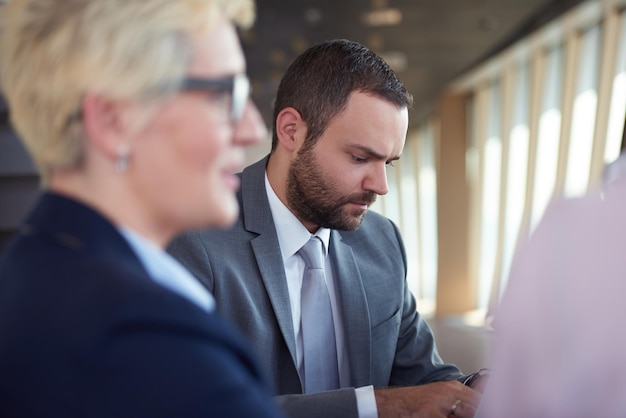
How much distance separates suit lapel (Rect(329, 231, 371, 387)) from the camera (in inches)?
91.9

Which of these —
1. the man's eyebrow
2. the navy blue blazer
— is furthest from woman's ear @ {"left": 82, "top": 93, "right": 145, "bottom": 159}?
the man's eyebrow

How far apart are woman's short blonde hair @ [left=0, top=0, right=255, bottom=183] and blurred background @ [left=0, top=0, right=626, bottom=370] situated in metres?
4.11

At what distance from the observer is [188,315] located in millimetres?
912

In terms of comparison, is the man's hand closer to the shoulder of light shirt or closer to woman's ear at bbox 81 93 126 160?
the shoulder of light shirt

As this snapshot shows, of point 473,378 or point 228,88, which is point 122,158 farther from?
point 473,378

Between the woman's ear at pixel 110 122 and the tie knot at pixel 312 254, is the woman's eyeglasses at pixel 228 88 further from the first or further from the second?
the tie knot at pixel 312 254

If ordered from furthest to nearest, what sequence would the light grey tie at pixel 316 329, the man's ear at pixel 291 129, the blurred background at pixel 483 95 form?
1. the blurred background at pixel 483 95
2. the man's ear at pixel 291 129
3. the light grey tie at pixel 316 329

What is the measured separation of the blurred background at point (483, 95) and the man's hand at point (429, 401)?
9.53 ft

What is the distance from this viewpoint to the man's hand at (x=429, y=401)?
6.57 feet

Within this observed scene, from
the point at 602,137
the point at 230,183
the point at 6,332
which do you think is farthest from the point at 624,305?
the point at 602,137

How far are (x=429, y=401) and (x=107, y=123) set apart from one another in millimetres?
1261

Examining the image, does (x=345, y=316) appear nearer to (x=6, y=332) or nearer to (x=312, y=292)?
(x=312, y=292)

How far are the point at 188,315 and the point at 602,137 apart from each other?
7.51 meters

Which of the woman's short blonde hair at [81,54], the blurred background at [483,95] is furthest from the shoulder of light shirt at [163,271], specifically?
the blurred background at [483,95]
